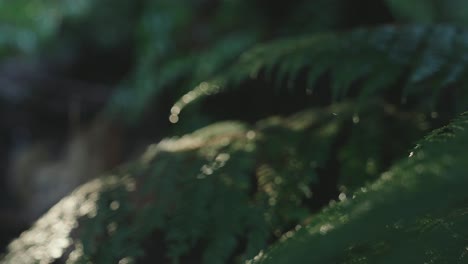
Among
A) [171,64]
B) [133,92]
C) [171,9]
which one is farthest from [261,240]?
[171,9]

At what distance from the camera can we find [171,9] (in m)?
2.84

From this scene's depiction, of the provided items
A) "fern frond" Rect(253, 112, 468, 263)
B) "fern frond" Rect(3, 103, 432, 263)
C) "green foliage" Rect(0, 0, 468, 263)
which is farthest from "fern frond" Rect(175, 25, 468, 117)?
"fern frond" Rect(253, 112, 468, 263)

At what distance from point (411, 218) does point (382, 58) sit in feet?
2.17

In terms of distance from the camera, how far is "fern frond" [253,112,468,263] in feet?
1.26

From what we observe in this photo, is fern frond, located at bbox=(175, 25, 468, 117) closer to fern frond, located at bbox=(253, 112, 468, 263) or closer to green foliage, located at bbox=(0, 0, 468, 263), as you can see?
green foliage, located at bbox=(0, 0, 468, 263)

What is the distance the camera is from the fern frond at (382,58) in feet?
3.12

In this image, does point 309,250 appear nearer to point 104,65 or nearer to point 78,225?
point 78,225

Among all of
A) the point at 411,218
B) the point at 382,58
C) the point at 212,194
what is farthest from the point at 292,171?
the point at 411,218

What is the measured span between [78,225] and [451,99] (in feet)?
2.77

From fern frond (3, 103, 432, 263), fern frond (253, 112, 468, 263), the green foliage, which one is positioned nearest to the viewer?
fern frond (253, 112, 468, 263)

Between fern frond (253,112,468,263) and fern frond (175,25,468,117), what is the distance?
0.37 metres

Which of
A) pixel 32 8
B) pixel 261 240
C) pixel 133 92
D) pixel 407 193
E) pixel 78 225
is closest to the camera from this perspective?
pixel 407 193

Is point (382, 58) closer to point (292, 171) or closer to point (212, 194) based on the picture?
point (292, 171)

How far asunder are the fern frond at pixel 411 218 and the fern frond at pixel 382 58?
369 mm
